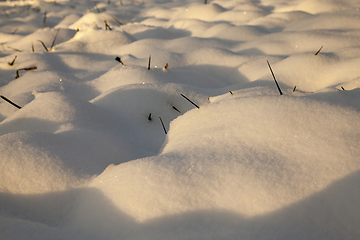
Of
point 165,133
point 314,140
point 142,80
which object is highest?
point 314,140

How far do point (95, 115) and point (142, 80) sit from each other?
17.3 inches

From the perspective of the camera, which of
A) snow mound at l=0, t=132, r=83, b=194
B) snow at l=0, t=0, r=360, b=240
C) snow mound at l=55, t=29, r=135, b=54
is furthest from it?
snow mound at l=55, t=29, r=135, b=54

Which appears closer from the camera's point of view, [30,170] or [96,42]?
[30,170]

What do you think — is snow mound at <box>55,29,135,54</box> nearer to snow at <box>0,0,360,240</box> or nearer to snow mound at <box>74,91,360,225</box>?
snow at <box>0,0,360,240</box>

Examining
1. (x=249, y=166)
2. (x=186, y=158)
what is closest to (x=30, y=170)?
(x=186, y=158)

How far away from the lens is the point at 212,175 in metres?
0.73

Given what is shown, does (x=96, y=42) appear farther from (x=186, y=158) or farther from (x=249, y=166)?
(x=249, y=166)

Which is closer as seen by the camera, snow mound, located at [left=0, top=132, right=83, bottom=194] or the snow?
the snow

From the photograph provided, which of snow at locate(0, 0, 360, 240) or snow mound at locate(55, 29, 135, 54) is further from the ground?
snow at locate(0, 0, 360, 240)

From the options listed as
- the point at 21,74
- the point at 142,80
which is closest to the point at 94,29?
the point at 21,74

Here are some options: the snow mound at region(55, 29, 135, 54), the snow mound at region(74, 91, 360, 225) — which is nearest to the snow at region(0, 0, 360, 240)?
the snow mound at region(74, 91, 360, 225)

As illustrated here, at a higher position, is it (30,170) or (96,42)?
(30,170)

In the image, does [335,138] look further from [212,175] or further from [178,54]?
[178,54]

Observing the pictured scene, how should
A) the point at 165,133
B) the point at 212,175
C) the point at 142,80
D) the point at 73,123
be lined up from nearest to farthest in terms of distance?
the point at 212,175, the point at 73,123, the point at 165,133, the point at 142,80
